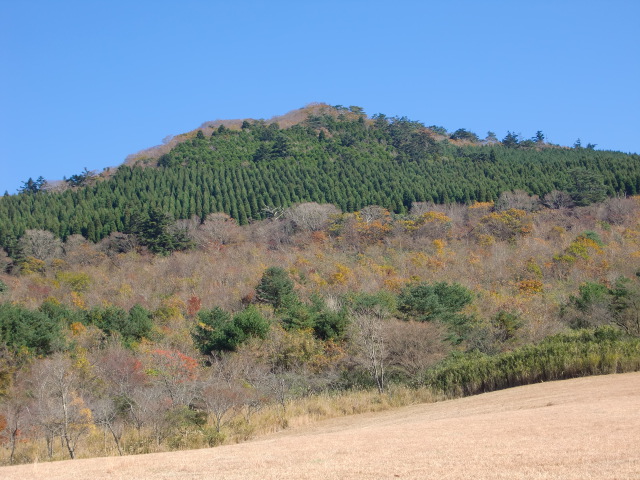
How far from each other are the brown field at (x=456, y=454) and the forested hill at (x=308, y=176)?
66.4m

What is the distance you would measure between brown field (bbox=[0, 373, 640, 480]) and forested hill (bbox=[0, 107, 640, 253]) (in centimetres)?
6643

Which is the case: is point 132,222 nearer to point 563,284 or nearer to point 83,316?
point 83,316

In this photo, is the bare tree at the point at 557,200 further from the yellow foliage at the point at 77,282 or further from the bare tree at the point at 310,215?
the yellow foliage at the point at 77,282

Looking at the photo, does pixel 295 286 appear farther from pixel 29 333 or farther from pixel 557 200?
pixel 557 200

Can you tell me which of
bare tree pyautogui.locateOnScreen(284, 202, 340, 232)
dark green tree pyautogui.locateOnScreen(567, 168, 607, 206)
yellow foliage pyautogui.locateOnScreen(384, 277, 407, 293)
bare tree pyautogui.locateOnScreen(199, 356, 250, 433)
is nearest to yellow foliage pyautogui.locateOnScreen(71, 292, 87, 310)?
yellow foliage pyautogui.locateOnScreen(384, 277, 407, 293)

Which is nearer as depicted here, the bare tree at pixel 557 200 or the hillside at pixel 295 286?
the hillside at pixel 295 286

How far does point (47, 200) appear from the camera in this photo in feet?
319

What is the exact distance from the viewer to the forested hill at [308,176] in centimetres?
8662

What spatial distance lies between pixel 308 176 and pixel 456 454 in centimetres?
9376

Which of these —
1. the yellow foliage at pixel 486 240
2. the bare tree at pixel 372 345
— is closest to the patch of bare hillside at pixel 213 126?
the yellow foliage at pixel 486 240

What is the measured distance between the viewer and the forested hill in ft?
284

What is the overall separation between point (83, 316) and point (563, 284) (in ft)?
134

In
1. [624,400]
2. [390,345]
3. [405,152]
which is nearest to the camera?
[624,400]

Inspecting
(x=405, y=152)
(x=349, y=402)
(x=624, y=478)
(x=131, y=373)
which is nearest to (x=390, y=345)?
(x=349, y=402)
